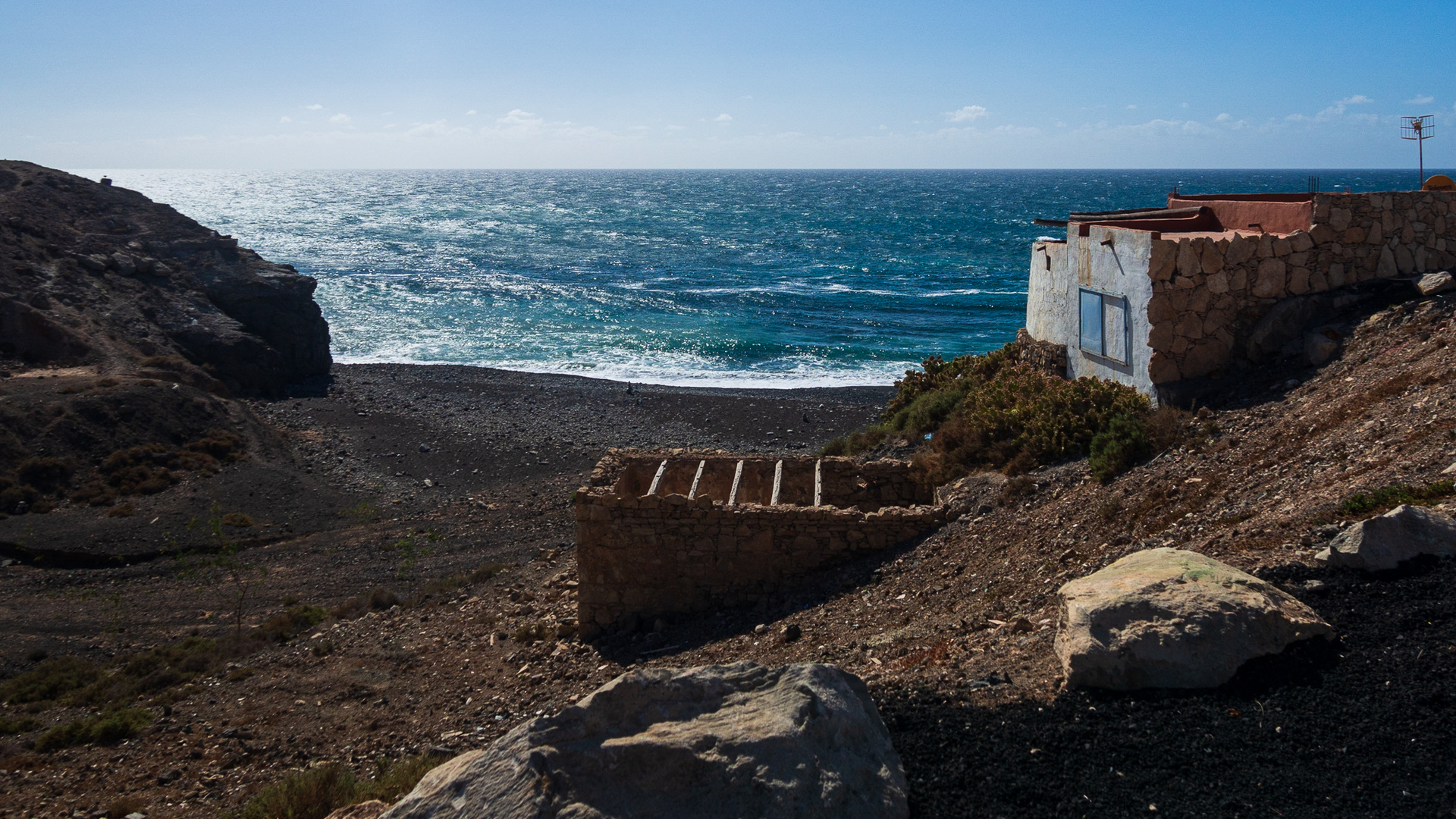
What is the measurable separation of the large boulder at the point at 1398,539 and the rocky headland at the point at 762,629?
0.02 meters

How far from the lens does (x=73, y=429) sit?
75.9 ft

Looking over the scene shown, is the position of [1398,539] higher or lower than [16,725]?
higher

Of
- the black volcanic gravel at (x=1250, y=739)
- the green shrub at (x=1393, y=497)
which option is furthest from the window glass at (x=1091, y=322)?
the black volcanic gravel at (x=1250, y=739)

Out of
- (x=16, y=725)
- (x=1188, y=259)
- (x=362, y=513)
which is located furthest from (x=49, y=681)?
(x=1188, y=259)

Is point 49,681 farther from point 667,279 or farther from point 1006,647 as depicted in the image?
point 667,279

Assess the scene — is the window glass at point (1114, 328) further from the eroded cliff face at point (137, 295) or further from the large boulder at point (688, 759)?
the eroded cliff face at point (137, 295)

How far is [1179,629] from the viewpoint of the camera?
18.2 feet

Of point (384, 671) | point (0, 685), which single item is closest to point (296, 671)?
point (384, 671)

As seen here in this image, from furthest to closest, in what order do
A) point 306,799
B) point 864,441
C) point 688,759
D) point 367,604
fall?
point 864,441
point 367,604
point 306,799
point 688,759

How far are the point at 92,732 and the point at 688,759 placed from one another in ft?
32.2

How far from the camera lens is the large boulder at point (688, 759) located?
14.2ft

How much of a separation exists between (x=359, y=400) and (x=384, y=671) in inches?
894

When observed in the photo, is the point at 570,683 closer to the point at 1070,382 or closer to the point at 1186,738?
the point at 1186,738

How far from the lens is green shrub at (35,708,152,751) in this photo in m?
10.4
